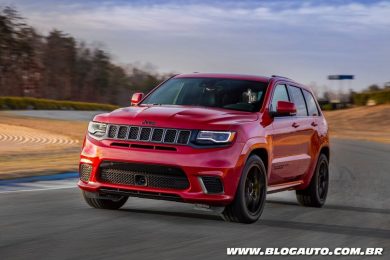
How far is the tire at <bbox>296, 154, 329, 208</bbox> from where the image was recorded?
35.5 feet

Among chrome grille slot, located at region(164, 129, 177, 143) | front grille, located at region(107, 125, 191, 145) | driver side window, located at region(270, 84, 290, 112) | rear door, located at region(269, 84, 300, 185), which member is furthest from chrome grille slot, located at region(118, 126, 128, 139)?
driver side window, located at region(270, 84, 290, 112)

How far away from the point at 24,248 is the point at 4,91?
7840cm

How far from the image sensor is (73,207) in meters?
9.41

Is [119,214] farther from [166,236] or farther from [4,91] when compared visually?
[4,91]

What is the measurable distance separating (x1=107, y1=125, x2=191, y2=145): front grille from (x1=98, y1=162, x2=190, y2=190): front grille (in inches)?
10.9

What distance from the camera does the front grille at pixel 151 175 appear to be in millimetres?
8180

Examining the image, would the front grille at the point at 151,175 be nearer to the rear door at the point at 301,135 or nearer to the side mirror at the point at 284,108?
the side mirror at the point at 284,108

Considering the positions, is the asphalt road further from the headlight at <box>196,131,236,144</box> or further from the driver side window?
the driver side window

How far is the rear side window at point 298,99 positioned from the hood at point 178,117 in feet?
5.26

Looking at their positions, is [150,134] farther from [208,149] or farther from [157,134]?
[208,149]

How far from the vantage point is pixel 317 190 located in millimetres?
10930

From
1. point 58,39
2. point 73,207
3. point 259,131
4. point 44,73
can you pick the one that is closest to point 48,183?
point 73,207

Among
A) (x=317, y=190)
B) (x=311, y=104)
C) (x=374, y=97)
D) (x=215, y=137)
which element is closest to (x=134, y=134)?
(x=215, y=137)

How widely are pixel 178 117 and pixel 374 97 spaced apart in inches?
2582
